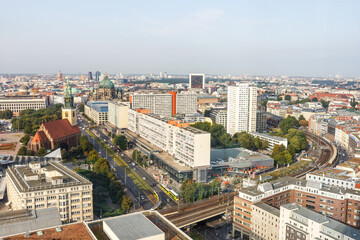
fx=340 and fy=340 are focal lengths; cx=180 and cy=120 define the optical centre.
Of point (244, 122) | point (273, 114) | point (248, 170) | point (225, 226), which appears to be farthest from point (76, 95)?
point (225, 226)

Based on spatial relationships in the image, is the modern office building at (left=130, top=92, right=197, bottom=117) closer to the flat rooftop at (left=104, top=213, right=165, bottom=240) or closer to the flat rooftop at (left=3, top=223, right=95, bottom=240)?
the flat rooftop at (left=104, top=213, right=165, bottom=240)

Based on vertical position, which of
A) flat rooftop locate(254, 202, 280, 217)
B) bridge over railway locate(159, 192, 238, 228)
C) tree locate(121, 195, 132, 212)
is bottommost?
bridge over railway locate(159, 192, 238, 228)

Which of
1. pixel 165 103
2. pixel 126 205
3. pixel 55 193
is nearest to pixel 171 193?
pixel 126 205

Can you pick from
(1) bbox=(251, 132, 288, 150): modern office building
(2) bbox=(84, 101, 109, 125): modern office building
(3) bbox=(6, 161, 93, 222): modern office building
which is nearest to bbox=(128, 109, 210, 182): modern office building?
(3) bbox=(6, 161, 93, 222): modern office building

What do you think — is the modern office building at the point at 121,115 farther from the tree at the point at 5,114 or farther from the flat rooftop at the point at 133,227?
the flat rooftop at the point at 133,227

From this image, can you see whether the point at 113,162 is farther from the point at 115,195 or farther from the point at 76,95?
the point at 76,95

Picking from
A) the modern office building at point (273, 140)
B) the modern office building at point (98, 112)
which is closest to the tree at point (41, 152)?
the modern office building at point (273, 140)
